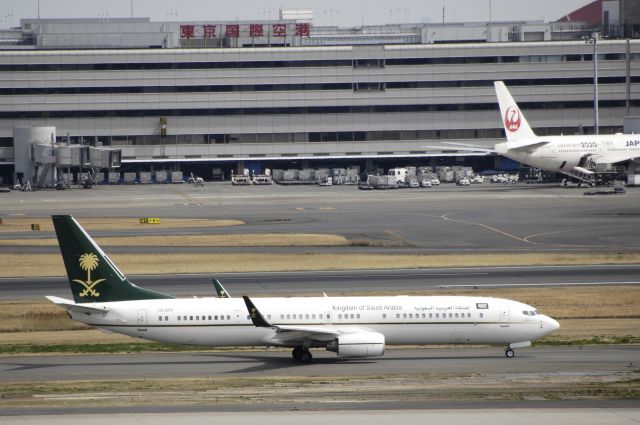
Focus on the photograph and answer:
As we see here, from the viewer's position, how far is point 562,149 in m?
152

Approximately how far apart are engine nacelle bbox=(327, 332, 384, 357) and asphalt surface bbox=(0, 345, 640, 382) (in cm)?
62

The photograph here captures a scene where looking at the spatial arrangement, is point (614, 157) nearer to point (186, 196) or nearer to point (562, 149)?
point (562, 149)

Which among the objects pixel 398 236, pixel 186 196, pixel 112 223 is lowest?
pixel 398 236

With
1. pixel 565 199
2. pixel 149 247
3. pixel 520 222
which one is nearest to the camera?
pixel 149 247

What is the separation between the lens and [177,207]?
136375 mm

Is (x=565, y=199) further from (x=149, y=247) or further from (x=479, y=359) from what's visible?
(x=479, y=359)

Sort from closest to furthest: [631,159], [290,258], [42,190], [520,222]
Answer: [290,258]
[520,222]
[631,159]
[42,190]

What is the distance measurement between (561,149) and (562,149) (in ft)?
0.46

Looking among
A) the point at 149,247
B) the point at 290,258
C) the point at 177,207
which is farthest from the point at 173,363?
the point at 177,207

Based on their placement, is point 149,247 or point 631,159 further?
point 631,159

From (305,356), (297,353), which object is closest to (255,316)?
(297,353)

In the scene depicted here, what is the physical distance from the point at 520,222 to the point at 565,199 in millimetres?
25691

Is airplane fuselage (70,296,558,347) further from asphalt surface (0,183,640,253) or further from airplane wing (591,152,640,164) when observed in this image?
airplane wing (591,152,640,164)

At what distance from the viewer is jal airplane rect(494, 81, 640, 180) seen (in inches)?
5979
